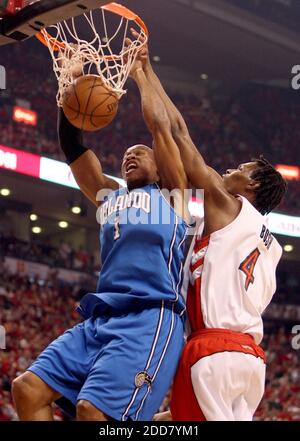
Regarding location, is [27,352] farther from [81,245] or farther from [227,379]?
[227,379]

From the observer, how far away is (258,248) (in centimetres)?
413

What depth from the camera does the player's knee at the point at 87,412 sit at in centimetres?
353

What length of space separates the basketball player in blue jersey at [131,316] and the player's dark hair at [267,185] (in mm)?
Result: 510

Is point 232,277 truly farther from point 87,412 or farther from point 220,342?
point 87,412

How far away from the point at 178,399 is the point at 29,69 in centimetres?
1597

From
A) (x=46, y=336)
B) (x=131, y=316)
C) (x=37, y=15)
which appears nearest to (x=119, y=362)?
(x=131, y=316)

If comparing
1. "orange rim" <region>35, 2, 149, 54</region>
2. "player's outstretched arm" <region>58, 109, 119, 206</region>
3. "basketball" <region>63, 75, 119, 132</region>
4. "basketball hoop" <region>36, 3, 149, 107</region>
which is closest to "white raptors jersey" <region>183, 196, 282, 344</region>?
"player's outstretched arm" <region>58, 109, 119, 206</region>

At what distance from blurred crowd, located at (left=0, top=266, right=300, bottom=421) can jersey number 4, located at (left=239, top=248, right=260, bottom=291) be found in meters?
6.79

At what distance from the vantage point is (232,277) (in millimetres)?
3988

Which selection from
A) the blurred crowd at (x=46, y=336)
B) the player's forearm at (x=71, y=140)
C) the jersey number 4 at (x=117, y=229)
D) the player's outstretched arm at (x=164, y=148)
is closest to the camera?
the jersey number 4 at (x=117, y=229)

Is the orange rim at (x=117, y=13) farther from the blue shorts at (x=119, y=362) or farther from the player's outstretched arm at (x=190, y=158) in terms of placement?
the blue shorts at (x=119, y=362)

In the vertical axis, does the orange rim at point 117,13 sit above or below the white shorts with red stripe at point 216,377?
above

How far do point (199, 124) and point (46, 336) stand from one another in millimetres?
8789

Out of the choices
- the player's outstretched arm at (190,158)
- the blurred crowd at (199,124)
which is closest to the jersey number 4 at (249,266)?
the player's outstretched arm at (190,158)
